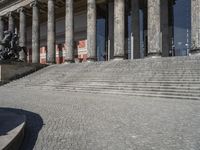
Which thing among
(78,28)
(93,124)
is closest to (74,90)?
(93,124)

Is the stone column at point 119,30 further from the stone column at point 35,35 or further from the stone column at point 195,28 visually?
the stone column at point 35,35

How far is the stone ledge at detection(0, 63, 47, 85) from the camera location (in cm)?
2617

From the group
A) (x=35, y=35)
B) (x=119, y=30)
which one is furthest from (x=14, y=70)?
(x=119, y=30)

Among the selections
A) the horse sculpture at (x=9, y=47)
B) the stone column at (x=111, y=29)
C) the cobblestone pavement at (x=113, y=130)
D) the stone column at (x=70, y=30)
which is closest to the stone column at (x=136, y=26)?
the stone column at (x=111, y=29)

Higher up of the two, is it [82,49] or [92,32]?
[92,32]

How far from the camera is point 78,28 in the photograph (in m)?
37.0

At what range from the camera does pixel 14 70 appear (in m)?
26.9

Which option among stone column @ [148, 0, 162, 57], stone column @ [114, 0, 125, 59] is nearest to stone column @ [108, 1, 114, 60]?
stone column @ [114, 0, 125, 59]

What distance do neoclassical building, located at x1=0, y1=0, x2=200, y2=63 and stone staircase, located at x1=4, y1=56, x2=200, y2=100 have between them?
2.62 m

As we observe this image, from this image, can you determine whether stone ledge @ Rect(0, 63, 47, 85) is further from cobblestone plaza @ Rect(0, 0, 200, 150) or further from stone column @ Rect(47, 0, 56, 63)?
stone column @ Rect(47, 0, 56, 63)

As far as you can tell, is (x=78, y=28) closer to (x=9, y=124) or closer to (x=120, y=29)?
(x=120, y=29)

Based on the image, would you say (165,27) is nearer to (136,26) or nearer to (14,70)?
(136,26)

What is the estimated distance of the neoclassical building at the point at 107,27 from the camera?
21.2m

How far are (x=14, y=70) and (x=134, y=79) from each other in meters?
14.9
